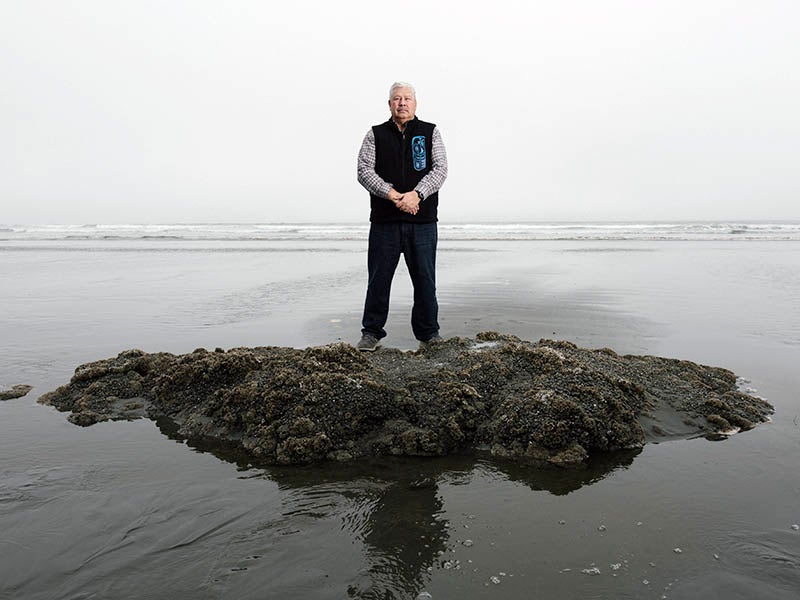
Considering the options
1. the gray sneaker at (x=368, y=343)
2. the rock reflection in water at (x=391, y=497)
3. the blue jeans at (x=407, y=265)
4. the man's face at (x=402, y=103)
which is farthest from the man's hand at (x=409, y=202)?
the rock reflection in water at (x=391, y=497)

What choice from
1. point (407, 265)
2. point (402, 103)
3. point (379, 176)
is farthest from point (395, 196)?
point (402, 103)

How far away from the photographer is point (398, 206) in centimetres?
474

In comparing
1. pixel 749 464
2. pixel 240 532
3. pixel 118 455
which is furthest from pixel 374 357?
pixel 749 464

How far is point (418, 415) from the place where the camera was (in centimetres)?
309

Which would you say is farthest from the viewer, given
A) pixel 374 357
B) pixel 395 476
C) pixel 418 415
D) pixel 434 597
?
pixel 374 357

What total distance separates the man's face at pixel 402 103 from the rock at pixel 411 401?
225cm

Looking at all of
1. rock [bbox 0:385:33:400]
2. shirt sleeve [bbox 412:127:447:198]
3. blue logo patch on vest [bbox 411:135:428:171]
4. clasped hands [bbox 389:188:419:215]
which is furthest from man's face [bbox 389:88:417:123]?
rock [bbox 0:385:33:400]

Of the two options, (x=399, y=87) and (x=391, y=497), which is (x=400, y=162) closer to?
(x=399, y=87)

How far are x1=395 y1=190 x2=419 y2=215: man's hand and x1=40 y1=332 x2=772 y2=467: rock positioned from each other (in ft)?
4.65

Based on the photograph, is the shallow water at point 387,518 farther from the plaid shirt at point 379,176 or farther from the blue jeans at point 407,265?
the plaid shirt at point 379,176

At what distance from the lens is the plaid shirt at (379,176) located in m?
4.79

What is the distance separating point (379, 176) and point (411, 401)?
8.01ft

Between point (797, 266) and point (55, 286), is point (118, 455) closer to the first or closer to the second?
point (55, 286)

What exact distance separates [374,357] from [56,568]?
2517 millimetres
